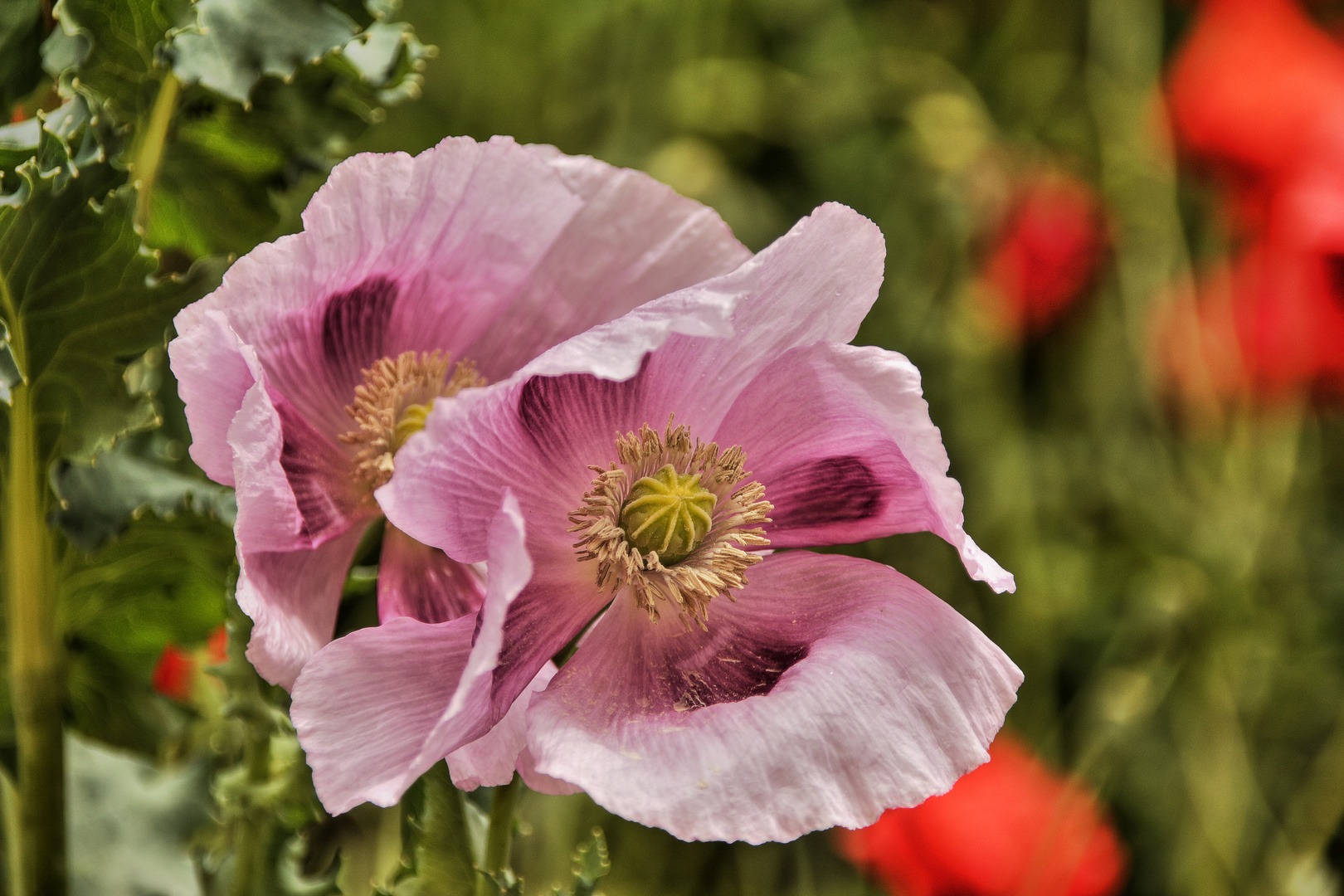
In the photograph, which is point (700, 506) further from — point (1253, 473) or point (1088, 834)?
point (1253, 473)

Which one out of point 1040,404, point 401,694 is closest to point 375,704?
point 401,694

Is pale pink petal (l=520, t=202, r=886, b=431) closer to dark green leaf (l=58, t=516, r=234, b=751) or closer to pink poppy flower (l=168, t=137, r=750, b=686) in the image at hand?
pink poppy flower (l=168, t=137, r=750, b=686)

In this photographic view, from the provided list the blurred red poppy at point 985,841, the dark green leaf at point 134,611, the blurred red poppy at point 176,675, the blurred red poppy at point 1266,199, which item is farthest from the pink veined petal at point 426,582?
the blurred red poppy at point 1266,199

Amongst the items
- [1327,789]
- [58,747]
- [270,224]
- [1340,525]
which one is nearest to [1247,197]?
[1340,525]

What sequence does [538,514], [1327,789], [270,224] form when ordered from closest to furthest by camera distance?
[538,514], [270,224], [1327,789]

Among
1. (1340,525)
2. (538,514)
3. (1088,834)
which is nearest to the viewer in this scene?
(538,514)

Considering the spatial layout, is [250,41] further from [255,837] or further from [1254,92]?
[1254,92]
